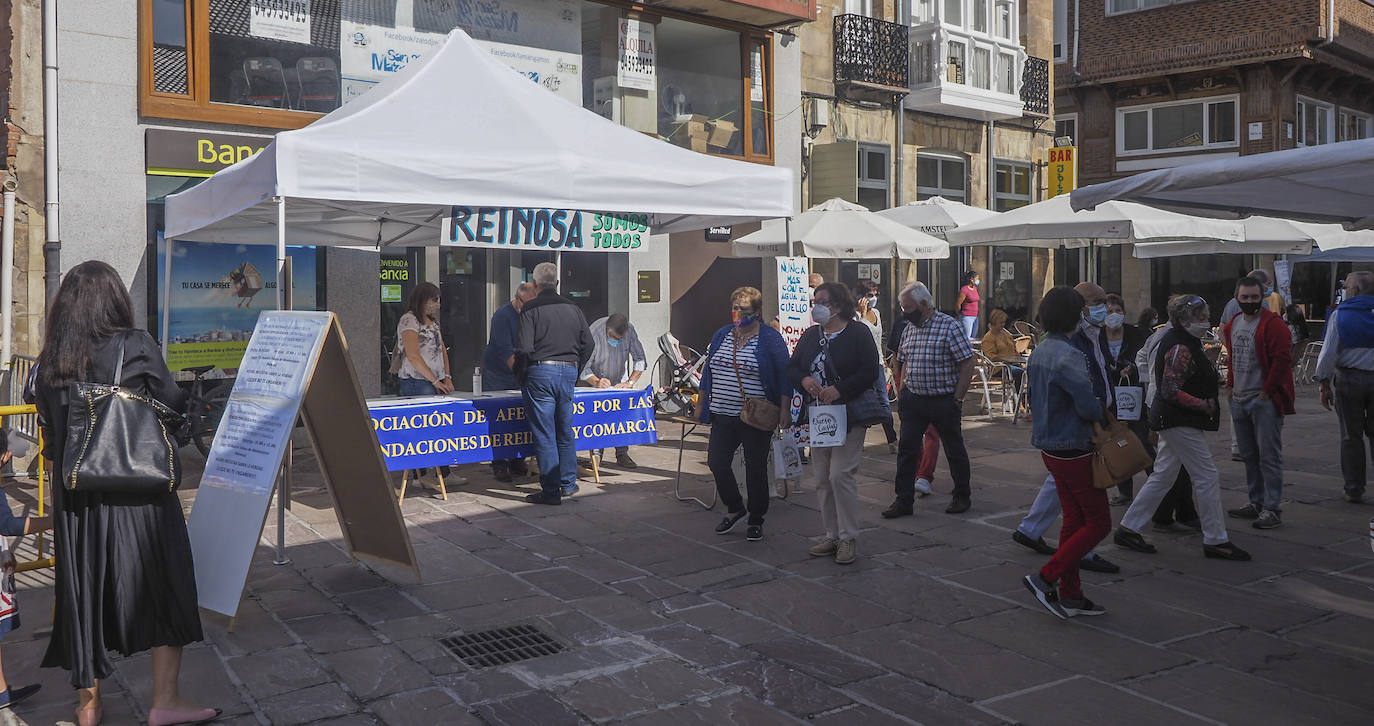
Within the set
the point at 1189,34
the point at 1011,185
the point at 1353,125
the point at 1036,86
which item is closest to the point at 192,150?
the point at 1011,185

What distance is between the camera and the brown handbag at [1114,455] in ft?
18.0

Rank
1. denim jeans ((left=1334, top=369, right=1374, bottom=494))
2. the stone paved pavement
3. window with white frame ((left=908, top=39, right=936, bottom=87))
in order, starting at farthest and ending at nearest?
window with white frame ((left=908, top=39, right=936, bottom=87)) < denim jeans ((left=1334, top=369, right=1374, bottom=494)) < the stone paved pavement

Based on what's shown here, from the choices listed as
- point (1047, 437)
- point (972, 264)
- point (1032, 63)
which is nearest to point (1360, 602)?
point (1047, 437)

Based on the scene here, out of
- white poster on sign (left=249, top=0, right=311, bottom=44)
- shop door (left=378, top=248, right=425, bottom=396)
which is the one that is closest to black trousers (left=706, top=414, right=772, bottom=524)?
shop door (left=378, top=248, right=425, bottom=396)

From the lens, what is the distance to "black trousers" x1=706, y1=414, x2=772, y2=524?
281 inches

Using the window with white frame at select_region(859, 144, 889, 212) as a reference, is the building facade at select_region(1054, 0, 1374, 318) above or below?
above

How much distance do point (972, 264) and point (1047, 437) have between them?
16.3m

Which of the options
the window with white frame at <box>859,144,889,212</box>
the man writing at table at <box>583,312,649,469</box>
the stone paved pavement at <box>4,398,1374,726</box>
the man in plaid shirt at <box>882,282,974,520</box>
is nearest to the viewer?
the stone paved pavement at <box>4,398,1374,726</box>

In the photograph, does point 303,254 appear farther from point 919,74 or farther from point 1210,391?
point 919,74

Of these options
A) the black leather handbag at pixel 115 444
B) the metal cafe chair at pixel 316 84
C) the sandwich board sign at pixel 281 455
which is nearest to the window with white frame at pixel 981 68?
the metal cafe chair at pixel 316 84

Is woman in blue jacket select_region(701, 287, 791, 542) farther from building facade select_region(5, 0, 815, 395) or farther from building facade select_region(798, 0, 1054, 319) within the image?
building facade select_region(798, 0, 1054, 319)

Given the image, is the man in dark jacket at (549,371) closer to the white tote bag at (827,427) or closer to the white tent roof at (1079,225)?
the white tote bag at (827,427)

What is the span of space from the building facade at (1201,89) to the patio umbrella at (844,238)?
53.3ft

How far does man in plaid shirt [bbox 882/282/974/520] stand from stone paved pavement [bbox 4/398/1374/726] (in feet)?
0.86
